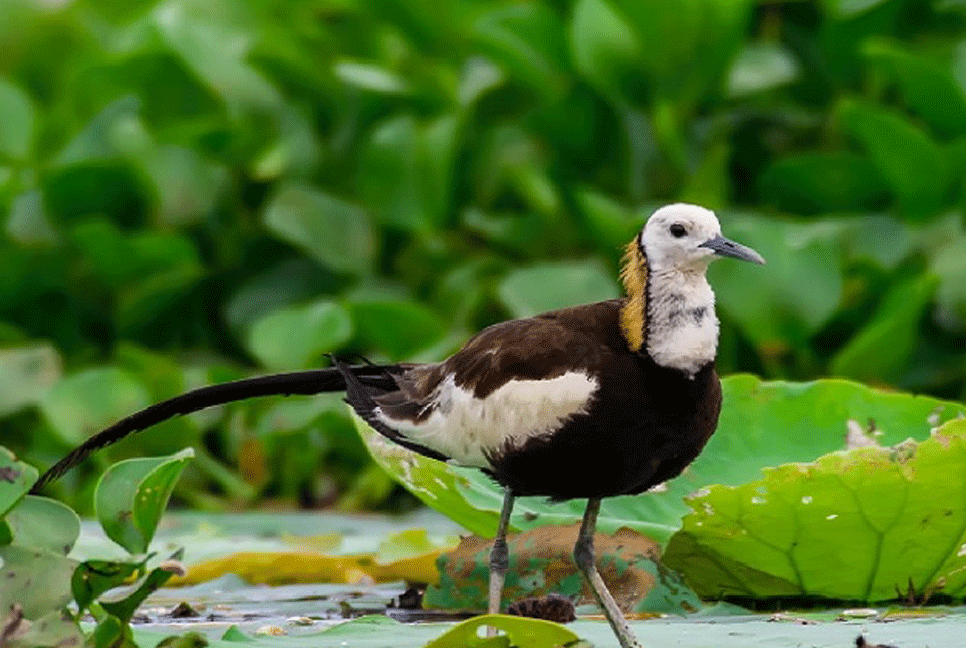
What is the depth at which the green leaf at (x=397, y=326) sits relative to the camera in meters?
5.59

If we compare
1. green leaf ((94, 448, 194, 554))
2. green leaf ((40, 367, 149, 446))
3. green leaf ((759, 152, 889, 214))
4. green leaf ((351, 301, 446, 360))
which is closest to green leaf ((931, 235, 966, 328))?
green leaf ((759, 152, 889, 214))

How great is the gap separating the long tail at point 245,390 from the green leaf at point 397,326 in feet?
7.55

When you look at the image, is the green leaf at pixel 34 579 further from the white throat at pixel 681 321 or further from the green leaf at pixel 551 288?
the green leaf at pixel 551 288

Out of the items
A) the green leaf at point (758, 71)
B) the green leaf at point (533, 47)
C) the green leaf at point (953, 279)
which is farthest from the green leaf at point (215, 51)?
the green leaf at point (953, 279)

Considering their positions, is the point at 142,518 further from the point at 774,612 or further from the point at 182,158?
the point at 182,158

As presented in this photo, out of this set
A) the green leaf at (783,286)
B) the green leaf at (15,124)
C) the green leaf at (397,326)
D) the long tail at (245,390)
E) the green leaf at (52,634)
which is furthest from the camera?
the green leaf at (15,124)

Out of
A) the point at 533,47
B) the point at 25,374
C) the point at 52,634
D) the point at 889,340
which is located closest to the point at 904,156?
the point at 889,340

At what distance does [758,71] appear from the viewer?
5914 millimetres

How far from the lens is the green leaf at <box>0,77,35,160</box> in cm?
645

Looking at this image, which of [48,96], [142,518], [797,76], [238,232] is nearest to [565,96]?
[797,76]

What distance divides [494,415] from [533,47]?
3235mm

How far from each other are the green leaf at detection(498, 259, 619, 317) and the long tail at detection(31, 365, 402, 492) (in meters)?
2.15

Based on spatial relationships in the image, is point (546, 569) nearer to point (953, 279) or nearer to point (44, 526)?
point (44, 526)

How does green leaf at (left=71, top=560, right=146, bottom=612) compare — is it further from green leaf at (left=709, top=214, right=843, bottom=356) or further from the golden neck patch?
green leaf at (left=709, top=214, right=843, bottom=356)
